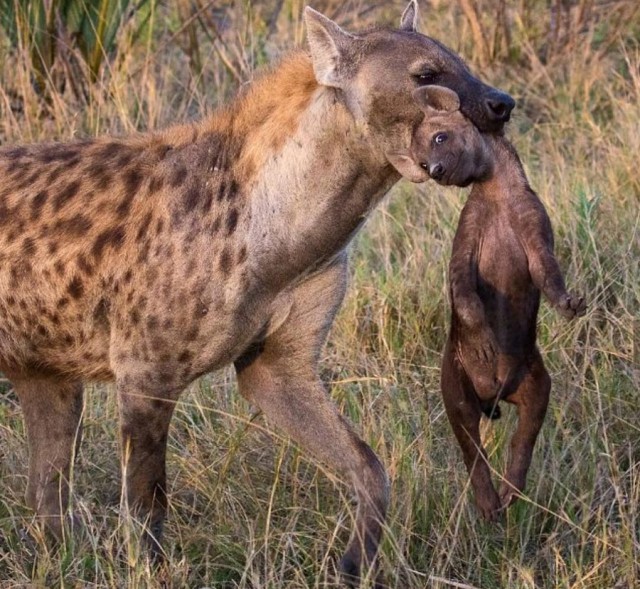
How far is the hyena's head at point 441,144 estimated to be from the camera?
350 centimetres

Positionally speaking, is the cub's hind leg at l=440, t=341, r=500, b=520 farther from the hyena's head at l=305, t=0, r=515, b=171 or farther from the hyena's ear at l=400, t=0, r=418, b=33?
the hyena's ear at l=400, t=0, r=418, b=33

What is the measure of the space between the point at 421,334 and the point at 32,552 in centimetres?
168

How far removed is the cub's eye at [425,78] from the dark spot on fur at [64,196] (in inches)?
39.5

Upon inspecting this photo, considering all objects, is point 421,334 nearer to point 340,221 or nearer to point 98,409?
point 98,409

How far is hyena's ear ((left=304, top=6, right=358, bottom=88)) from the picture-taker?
367 centimetres

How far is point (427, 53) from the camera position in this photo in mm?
3611

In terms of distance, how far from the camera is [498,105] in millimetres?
3508

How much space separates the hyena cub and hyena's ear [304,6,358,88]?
1.32ft

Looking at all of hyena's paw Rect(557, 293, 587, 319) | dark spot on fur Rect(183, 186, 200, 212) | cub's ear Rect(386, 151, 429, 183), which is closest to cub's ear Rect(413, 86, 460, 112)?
cub's ear Rect(386, 151, 429, 183)

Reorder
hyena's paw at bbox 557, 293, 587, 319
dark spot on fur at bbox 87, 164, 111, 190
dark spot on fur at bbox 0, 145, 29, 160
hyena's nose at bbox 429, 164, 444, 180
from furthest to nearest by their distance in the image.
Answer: dark spot on fur at bbox 0, 145, 29, 160
dark spot on fur at bbox 87, 164, 111, 190
hyena's nose at bbox 429, 164, 444, 180
hyena's paw at bbox 557, 293, 587, 319

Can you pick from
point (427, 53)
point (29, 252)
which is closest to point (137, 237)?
point (29, 252)

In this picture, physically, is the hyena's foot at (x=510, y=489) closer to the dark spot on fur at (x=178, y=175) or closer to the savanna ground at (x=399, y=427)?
the savanna ground at (x=399, y=427)

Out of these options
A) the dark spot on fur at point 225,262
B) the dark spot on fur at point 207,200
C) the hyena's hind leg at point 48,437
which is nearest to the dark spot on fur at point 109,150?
the dark spot on fur at point 207,200

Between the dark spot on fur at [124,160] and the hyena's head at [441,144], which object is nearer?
the hyena's head at [441,144]
